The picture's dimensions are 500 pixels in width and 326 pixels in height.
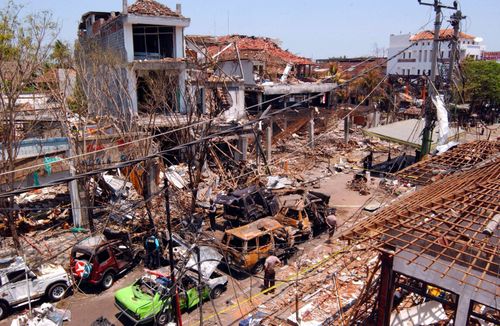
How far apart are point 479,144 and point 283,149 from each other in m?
17.3

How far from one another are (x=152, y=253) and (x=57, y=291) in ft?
10.3

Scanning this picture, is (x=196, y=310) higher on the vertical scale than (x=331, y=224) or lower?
lower

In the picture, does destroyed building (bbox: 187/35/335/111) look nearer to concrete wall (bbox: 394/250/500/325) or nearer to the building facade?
the building facade

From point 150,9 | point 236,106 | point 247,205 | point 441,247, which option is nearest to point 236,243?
point 247,205

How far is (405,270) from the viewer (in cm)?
671

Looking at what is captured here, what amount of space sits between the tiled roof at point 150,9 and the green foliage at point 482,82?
109ft

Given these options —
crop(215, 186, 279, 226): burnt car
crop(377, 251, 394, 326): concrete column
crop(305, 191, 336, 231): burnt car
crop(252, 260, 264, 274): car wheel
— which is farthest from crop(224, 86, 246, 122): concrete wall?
crop(377, 251, 394, 326): concrete column

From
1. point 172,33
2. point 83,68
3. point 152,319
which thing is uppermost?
point 172,33

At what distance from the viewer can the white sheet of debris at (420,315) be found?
324 inches

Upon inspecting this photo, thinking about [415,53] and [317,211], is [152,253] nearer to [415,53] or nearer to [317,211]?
[317,211]

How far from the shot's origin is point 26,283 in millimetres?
11281

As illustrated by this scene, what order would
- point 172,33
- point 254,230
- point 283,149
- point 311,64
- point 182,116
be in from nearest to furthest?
point 254,230 → point 182,116 → point 172,33 → point 283,149 → point 311,64

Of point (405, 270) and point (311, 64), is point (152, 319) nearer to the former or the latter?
point (405, 270)

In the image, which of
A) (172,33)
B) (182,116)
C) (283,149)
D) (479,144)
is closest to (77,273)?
(182,116)
